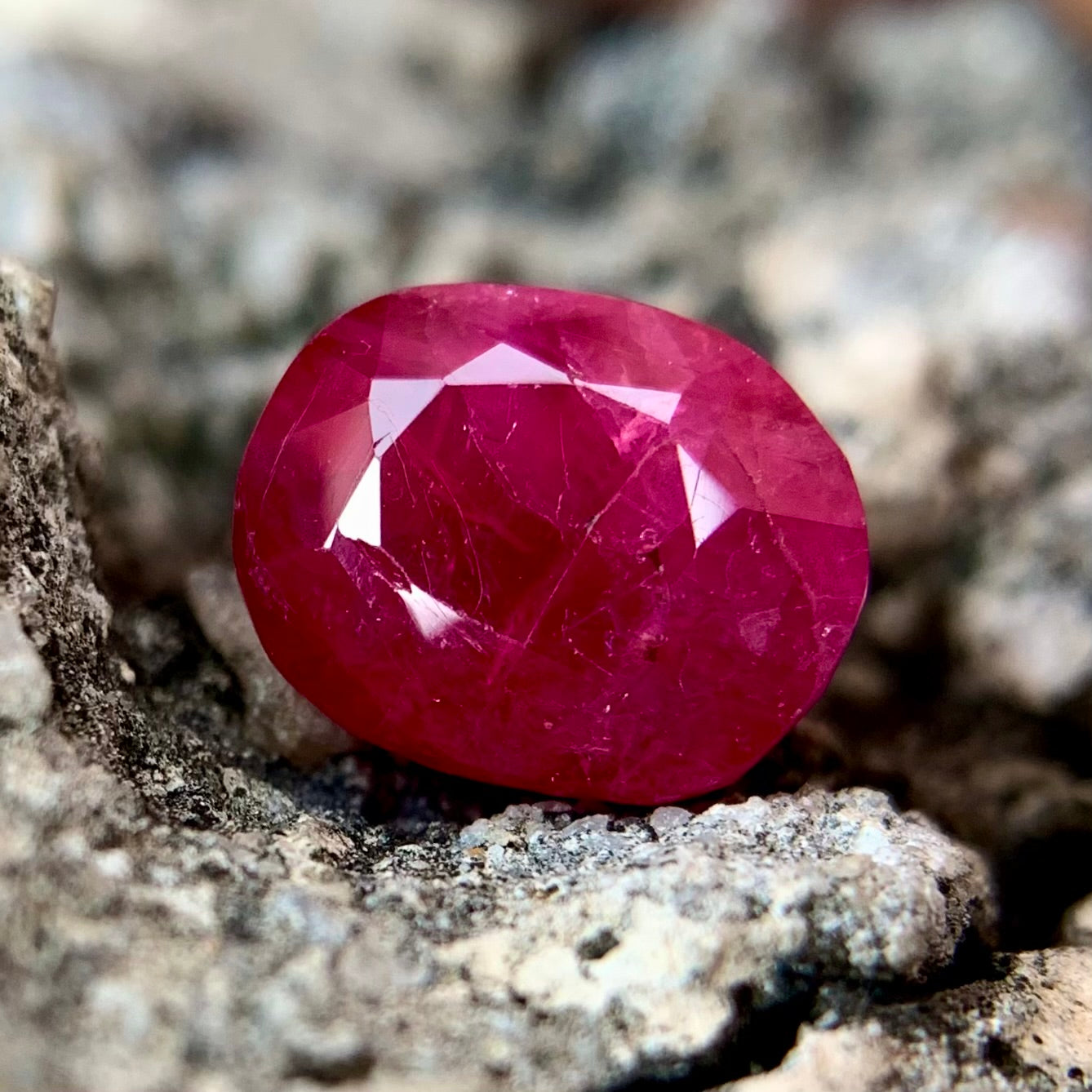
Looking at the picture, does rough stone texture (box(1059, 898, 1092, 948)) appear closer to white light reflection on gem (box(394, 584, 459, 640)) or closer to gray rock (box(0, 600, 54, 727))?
white light reflection on gem (box(394, 584, 459, 640))

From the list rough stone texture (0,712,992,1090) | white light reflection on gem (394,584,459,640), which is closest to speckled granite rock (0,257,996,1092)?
rough stone texture (0,712,992,1090)

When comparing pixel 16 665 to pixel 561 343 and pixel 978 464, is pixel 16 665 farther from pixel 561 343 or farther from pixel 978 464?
pixel 978 464

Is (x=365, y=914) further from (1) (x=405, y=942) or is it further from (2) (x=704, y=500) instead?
(2) (x=704, y=500)

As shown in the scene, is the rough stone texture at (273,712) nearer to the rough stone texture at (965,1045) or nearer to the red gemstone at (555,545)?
the red gemstone at (555,545)

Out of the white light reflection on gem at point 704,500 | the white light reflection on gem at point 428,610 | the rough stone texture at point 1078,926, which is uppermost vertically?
the white light reflection on gem at point 704,500

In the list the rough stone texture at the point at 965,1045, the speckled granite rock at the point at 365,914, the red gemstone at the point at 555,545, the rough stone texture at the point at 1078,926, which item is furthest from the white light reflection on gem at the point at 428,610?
the rough stone texture at the point at 1078,926

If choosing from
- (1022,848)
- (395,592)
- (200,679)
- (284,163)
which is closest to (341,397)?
(395,592)
